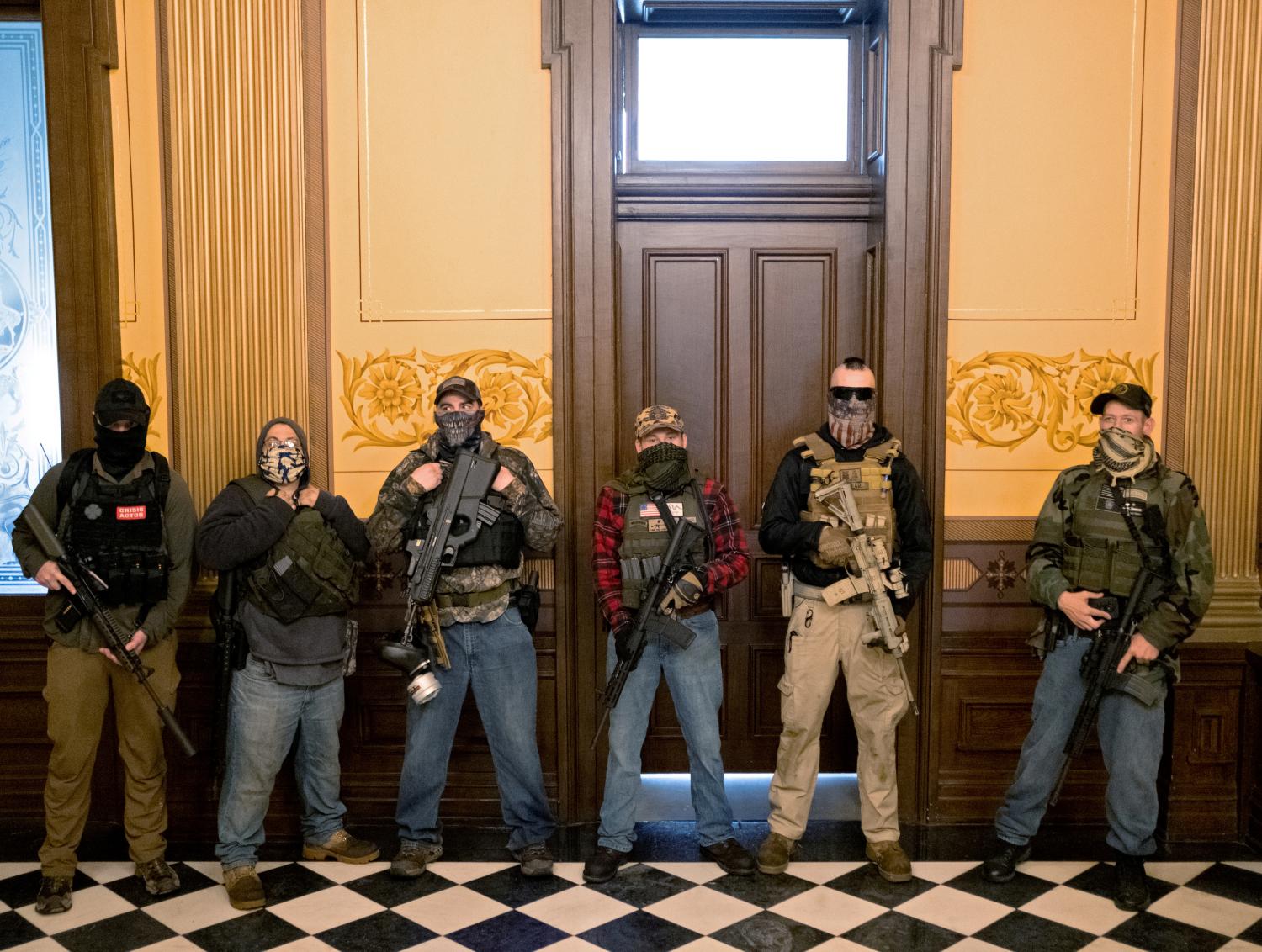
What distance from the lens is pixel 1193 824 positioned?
3.93m

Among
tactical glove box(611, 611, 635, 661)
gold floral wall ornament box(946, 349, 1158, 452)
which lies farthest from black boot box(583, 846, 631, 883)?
gold floral wall ornament box(946, 349, 1158, 452)

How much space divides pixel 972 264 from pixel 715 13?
Answer: 1.39 meters

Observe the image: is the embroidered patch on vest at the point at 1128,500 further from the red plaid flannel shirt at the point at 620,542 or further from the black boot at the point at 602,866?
the black boot at the point at 602,866

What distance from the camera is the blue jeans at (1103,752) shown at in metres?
3.40

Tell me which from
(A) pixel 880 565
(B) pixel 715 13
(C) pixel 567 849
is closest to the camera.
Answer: (A) pixel 880 565

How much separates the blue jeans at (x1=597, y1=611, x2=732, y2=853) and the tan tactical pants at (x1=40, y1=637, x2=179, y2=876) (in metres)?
1.47

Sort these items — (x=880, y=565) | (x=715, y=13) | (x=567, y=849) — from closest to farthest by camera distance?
(x=880, y=565)
(x=567, y=849)
(x=715, y=13)

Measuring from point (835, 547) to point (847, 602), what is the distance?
8.8 inches

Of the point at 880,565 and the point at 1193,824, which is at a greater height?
the point at 880,565

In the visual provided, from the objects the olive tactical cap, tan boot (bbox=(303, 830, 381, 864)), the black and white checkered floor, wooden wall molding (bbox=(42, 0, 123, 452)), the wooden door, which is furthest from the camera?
the wooden door

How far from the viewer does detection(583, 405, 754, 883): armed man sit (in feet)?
11.7

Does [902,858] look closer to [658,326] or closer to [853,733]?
[853,733]

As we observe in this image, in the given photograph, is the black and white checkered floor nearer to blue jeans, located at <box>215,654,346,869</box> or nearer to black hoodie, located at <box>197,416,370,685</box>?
blue jeans, located at <box>215,654,346,869</box>

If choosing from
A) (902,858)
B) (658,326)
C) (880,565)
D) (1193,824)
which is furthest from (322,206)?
(1193,824)
